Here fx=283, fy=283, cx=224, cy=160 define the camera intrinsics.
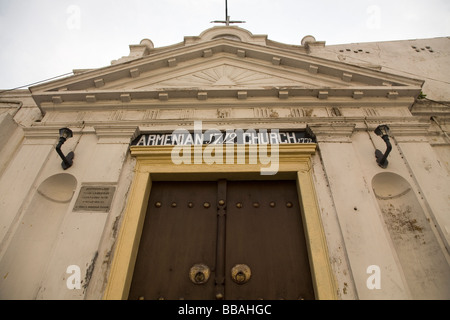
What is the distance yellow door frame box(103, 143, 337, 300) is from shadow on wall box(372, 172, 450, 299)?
3.91 ft

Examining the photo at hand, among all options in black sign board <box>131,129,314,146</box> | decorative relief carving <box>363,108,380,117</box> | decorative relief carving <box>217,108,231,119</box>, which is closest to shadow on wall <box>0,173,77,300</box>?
black sign board <box>131,129,314,146</box>

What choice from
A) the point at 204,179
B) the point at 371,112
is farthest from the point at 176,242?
the point at 371,112

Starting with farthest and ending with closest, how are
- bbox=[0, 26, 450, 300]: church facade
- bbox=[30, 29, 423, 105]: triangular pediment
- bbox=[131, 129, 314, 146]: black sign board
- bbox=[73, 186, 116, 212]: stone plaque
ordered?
bbox=[30, 29, 423, 105]: triangular pediment → bbox=[131, 129, 314, 146]: black sign board → bbox=[73, 186, 116, 212]: stone plaque → bbox=[0, 26, 450, 300]: church facade

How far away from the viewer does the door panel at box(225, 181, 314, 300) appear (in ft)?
13.0

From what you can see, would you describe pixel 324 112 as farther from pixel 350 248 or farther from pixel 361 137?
pixel 350 248

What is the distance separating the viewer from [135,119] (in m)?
5.79

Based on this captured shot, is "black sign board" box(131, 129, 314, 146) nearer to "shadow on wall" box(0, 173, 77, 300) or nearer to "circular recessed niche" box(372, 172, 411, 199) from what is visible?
"circular recessed niche" box(372, 172, 411, 199)

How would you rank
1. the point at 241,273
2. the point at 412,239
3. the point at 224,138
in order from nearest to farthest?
the point at 241,273
the point at 412,239
the point at 224,138

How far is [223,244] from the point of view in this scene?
435 centimetres

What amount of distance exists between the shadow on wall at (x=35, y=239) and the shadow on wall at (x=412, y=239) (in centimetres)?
523

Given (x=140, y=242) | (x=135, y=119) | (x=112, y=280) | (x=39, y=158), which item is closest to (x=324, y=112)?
(x=135, y=119)

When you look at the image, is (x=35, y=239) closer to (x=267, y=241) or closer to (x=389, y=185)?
(x=267, y=241)

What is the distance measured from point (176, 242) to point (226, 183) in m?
1.34
